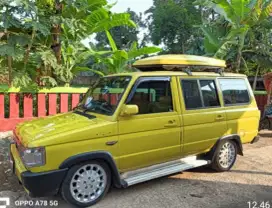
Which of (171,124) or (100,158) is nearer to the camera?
(100,158)

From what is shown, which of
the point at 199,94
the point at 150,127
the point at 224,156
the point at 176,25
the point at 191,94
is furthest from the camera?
the point at 176,25

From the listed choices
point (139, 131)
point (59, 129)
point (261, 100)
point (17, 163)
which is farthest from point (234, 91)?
point (261, 100)

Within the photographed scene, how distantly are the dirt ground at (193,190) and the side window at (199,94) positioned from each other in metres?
1.30

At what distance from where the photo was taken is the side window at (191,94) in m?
4.48

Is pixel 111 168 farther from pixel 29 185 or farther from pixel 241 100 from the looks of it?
pixel 241 100

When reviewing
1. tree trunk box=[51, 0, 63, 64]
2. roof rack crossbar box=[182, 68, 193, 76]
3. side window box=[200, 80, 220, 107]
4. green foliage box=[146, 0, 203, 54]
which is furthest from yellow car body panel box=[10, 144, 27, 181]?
green foliage box=[146, 0, 203, 54]

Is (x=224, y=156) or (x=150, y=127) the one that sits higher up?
(x=150, y=127)

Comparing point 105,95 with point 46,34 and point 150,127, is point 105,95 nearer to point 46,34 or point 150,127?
point 150,127

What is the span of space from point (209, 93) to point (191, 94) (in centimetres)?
47

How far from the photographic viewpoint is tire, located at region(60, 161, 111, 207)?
3.45 meters

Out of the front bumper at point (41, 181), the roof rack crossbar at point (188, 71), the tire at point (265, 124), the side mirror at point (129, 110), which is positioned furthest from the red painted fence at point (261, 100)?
the front bumper at point (41, 181)

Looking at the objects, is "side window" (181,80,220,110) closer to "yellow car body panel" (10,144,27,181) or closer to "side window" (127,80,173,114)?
"side window" (127,80,173,114)

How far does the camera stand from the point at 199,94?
15.3 feet

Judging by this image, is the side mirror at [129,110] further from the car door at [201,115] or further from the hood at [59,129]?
the car door at [201,115]
